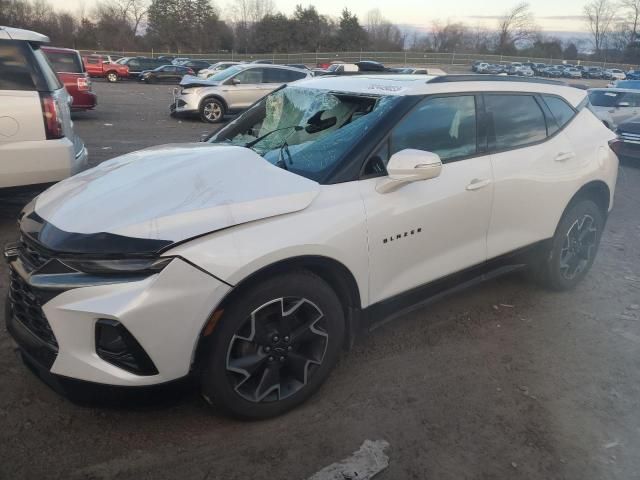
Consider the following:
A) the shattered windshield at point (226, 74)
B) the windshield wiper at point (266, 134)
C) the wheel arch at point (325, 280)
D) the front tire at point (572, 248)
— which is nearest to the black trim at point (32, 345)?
the wheel arch at point (325, 280)

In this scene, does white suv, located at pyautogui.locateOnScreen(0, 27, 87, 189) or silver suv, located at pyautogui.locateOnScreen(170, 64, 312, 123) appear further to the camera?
silver suv, located at pyautogui.locateOnScreen(170, 64, 312, 123)

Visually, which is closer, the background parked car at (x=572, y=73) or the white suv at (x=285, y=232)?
the white suv at (x=285, y=232)

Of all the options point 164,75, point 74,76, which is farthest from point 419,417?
point 164,75

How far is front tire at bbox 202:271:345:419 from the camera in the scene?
2461mm

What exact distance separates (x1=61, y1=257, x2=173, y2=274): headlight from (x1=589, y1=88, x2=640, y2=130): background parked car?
41.8ft

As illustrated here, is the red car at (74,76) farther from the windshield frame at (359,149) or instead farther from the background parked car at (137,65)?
the background parked car at (137,65)

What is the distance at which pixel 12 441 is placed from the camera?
253cm

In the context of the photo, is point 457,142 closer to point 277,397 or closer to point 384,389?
point 384,389

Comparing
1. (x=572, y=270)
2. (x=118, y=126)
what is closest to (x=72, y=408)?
(x=572, y=270)

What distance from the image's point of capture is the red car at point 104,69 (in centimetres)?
3456

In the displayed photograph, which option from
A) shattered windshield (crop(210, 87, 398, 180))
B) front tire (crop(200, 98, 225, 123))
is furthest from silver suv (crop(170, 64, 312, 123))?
shattered windshield (crop(210, 87, 398, 180))

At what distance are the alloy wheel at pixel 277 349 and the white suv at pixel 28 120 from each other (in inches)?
137

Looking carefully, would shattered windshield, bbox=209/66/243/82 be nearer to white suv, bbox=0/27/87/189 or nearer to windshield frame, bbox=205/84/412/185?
white suv, bbox=0/27/87/189

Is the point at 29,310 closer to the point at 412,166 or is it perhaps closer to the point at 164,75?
the point at 412,166
